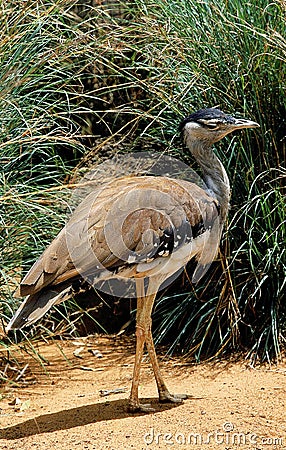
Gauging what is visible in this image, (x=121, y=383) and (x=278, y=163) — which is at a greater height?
(x=278, y=163)

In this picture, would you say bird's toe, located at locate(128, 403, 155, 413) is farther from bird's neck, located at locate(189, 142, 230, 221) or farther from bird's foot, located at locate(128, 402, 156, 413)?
bird's neck, located at locate(189, 142, 230, 221)

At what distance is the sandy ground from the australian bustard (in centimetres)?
22

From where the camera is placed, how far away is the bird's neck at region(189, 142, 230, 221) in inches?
162

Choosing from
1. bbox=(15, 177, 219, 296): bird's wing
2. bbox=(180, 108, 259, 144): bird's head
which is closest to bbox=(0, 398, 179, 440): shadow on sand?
bbox=(15, 177, 219, 296): bird's wing

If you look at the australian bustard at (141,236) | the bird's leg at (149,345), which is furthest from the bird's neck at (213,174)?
the bird's leg at (149,345)

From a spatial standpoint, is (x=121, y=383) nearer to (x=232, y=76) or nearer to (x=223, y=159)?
(x=223, y=159)

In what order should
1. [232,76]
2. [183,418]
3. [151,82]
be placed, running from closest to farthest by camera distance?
[183,418]
[232,76]
[151,82]

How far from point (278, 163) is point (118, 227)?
4.06 ft

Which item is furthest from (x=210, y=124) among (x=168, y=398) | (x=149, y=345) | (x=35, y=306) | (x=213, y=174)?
(x=168, y=398)

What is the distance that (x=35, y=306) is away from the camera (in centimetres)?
365

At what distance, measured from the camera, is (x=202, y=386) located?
4.31 metres

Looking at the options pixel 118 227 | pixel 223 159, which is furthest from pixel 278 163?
pixel 118 227

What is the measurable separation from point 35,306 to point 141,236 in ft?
1.92

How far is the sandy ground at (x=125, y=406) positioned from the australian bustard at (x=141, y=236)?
0.72 feet
